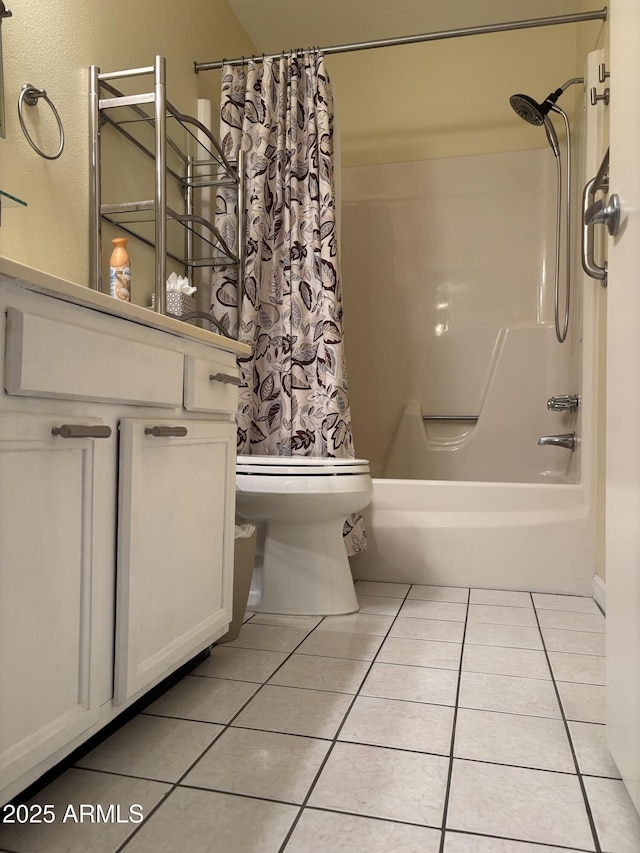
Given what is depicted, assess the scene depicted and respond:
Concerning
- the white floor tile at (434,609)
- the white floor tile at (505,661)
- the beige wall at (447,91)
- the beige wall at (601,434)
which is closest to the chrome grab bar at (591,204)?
the beige wall at (601,434)

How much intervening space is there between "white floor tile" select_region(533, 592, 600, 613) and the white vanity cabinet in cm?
119

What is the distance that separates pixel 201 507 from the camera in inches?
50.6

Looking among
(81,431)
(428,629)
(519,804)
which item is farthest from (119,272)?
(519,804)

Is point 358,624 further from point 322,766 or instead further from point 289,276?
point 289,276

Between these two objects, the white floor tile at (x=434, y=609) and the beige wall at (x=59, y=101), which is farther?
the white floor tile at (x=434, y=609)

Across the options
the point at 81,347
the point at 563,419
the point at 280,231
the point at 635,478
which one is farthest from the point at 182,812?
the point at 563,419

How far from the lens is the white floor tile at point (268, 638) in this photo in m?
1.62

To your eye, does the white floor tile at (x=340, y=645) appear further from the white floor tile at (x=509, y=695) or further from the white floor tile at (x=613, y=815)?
the white floor tile at (x=613, y=815)

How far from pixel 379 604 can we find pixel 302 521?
15.5 inches

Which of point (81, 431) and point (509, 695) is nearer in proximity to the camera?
point (81, 431)

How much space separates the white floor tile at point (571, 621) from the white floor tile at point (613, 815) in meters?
→ 0.84

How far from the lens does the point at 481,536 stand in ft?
7.30

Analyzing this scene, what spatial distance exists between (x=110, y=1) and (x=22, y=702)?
77.9 inches

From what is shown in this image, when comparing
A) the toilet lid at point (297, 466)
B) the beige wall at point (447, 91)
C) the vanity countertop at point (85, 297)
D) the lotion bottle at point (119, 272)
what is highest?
the beige wall at point (447, 91)
